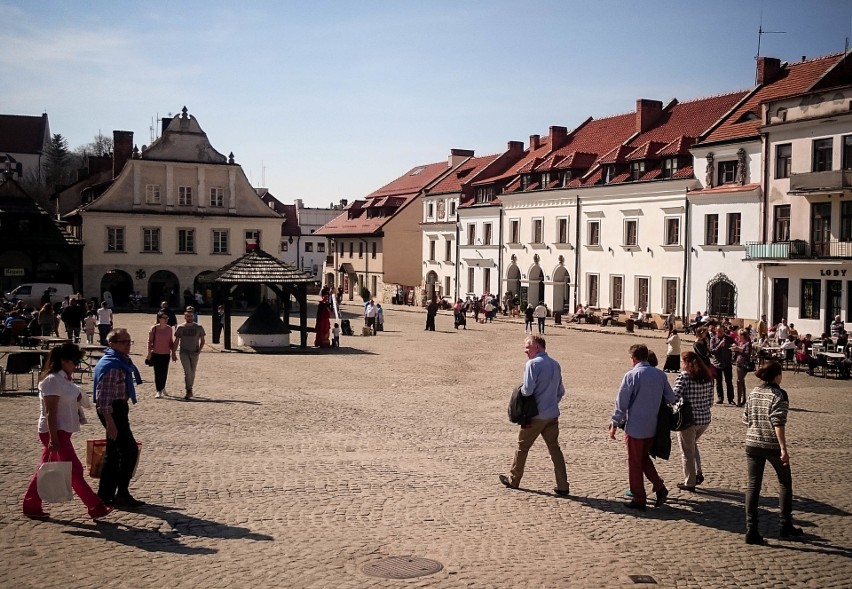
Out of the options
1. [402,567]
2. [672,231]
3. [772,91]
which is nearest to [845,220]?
[772,91]

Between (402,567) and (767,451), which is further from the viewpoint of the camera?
(767,451)

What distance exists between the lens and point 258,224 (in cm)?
6006

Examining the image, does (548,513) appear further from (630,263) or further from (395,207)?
(395,207)

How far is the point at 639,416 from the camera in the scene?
9992 millimetres

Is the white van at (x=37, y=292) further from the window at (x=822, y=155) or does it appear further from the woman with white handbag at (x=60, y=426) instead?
the woman with white handbag at (x=60, y=426)

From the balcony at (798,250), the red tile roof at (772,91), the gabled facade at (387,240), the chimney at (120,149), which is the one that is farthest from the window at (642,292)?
the chimney at (120,149)

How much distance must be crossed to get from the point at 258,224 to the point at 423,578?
5408cm

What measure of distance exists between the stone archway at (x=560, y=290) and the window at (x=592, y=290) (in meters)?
2.46

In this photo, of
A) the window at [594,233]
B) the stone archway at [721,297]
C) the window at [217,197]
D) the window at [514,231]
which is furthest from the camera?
the window at [514,231]

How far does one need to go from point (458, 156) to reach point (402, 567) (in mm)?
69875

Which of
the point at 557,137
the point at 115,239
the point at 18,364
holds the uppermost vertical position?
the point at 557,137

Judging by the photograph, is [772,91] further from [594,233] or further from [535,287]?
[535,287]

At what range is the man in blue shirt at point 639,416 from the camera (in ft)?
32.8

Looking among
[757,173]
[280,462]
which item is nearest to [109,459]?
[280,462]
